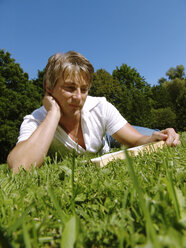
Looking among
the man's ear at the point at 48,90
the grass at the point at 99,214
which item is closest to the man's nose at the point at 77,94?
the man's ear at the point at 48,90

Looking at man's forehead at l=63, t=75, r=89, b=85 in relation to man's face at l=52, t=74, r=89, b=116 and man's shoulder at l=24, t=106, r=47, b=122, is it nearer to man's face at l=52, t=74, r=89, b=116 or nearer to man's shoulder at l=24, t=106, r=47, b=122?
man's face at l=52, t=74, r=89, b=116

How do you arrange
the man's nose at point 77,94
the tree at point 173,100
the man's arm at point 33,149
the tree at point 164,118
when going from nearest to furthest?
the man's arm at point 33,149 → the man's nose at point 77,94 → the tree at point 164,118 → the tree at point 173,100

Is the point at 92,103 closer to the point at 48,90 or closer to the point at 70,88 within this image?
the point at 70,88

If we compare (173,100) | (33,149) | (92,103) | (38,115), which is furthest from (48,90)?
(173,100)

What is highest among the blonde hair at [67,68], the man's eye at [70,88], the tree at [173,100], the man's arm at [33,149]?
the tree at [173,100]

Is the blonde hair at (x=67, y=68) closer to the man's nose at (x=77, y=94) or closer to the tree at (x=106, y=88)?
the man's nose at (x=77, y=94)

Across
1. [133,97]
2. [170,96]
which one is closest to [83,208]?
[133,97]

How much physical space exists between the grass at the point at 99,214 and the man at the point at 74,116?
56.5 inches

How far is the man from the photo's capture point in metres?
2.64

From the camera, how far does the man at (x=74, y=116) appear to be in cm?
264

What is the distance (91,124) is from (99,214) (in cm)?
237

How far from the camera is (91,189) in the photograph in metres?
1.05

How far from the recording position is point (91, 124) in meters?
3.14

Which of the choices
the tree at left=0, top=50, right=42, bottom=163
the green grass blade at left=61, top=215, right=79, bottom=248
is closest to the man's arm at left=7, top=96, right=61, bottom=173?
the green grass blade at left=61, top=215, right=79, bottom=248
